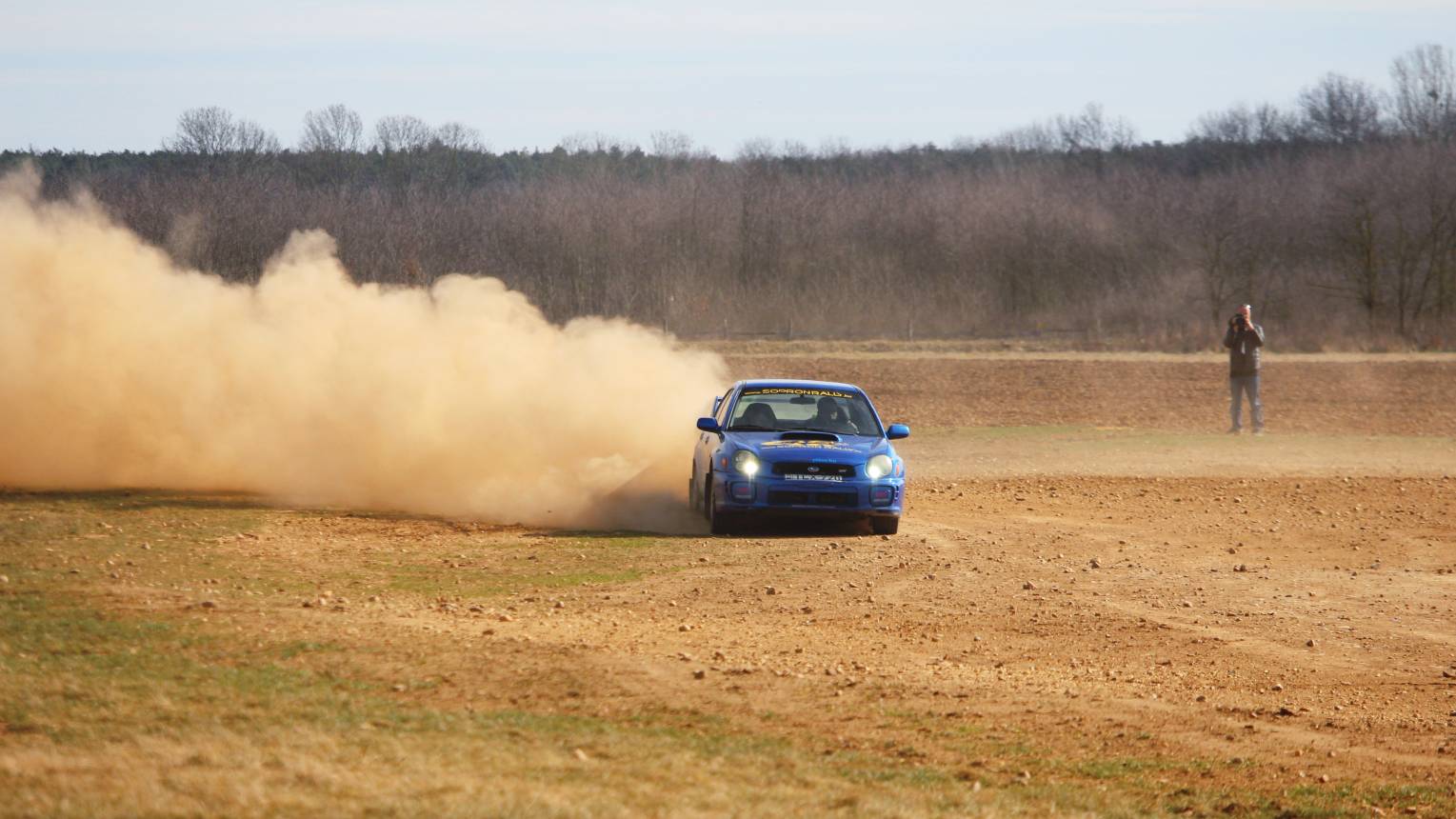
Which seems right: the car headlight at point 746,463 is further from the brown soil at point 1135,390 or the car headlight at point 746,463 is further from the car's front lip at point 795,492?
the brown soil at point 1135,390

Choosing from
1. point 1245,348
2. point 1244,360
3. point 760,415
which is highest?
point 1245,348

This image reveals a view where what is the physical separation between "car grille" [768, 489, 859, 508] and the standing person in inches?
603

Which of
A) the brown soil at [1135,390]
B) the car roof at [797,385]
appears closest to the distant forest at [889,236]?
the brown soil at [1135,390]

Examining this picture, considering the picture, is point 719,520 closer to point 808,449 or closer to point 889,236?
point 808,449

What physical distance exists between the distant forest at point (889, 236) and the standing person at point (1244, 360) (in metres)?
21.3

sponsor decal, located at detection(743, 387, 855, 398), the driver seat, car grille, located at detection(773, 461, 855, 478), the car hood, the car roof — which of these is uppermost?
the car roof

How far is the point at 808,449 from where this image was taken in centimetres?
1531

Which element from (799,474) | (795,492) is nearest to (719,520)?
(795,492)

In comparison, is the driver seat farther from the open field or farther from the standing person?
the standing person

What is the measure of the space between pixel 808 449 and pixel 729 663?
6.12 meters

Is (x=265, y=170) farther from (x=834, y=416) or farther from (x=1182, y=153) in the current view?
(x=834, y=416)

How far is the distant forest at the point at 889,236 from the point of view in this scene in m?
63.3

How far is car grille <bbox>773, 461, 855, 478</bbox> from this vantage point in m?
15.2

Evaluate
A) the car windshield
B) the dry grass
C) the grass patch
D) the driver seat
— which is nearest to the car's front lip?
the car windshield
